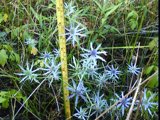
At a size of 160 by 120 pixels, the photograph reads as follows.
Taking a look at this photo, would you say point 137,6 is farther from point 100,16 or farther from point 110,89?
point 110,89

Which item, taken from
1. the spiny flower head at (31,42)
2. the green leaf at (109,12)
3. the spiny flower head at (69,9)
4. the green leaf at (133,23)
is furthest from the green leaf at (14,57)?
the green leaf at (133,23)

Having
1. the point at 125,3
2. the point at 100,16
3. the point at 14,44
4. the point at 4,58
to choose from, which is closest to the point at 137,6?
the point at 125,3

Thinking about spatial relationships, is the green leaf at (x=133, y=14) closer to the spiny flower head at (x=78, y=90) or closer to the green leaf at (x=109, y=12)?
the green leaf at (x=109, y=12)

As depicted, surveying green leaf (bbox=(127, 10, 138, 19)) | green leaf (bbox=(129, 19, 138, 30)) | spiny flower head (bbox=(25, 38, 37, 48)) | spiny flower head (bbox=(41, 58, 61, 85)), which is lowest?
spiny flower head (bbox=(41, 58, 61, 85))

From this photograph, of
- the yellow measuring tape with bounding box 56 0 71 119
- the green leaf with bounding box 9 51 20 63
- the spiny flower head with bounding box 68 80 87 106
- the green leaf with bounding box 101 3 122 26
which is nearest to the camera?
the yellow measuring tape with bounding box 56 0 71 119

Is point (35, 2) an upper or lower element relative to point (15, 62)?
upper

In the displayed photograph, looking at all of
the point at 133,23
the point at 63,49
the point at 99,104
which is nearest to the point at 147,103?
the point at 99,104

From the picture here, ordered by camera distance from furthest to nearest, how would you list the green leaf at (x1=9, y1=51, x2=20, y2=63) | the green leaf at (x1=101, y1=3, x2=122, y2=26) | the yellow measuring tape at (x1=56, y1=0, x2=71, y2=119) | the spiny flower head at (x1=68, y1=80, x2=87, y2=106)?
1. the green leaf at (x1=101, y1=3, x2=122, y2=26)
2. the green leaf at (x1=9, y1=51, x2=20, y2=63)
3. the spiny flower head at (x1=68, y1=80, x2=87, y2=106)
4. the yellow measuring tape at (x1=56, y1=0, x2=71, y2=119)

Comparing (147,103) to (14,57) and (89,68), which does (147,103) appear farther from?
(14,57)

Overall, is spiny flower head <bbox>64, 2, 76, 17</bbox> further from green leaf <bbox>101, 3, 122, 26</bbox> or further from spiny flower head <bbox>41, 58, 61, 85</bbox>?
spiny flower head <bbox>41, 58, 61, 85</bbox>

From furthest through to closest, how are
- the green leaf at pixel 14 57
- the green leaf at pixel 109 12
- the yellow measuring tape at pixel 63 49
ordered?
the green leaf at pixel 109 12, the green leaf at pixel 14 57, the yellow measuring tape at pixel 63 49

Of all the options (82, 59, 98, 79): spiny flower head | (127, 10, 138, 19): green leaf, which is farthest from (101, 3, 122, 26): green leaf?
(82, 59, 98, 79): spiny flower head
